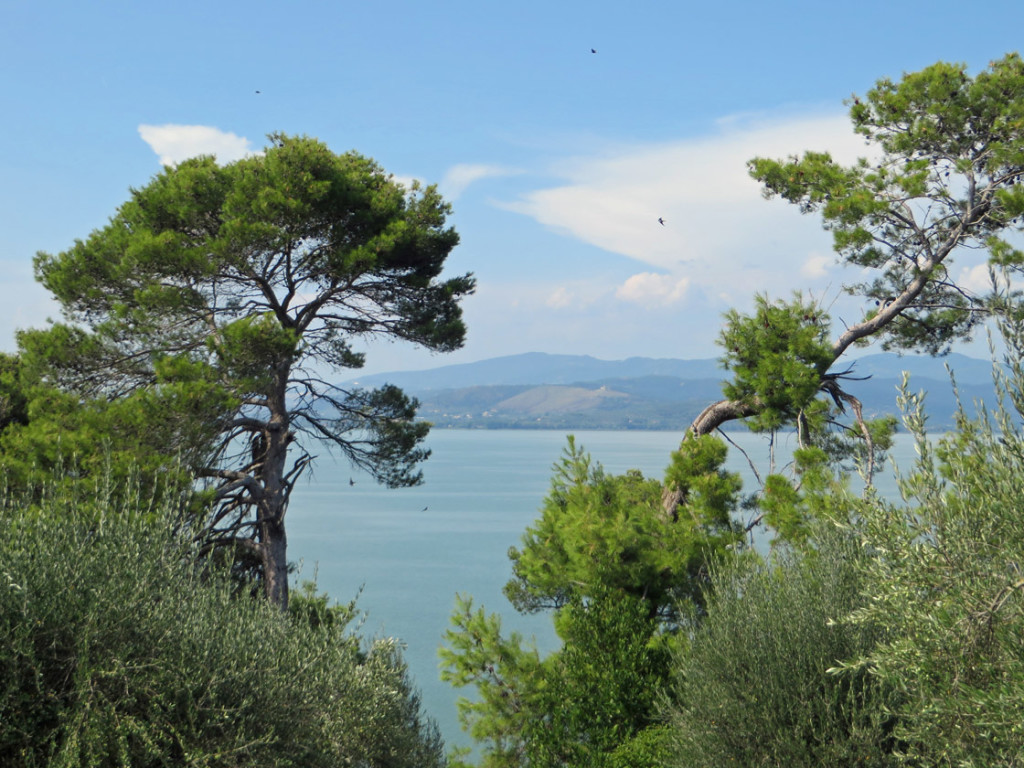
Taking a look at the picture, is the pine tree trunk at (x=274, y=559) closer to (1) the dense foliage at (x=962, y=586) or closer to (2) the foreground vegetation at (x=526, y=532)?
(2) the foreground vegetation at (x=526, y=532)

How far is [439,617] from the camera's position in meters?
36.0

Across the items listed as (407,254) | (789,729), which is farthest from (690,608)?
(407,254)

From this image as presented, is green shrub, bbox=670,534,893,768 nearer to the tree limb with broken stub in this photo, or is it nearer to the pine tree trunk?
the tree limb with broken stub

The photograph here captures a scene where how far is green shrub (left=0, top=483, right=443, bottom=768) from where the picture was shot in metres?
5.12

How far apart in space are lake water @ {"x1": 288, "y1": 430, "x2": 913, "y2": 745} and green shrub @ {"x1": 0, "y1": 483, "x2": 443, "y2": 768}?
3380mm

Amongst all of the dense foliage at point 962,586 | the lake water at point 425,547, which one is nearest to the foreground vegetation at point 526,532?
the dense foliage at point 962,586

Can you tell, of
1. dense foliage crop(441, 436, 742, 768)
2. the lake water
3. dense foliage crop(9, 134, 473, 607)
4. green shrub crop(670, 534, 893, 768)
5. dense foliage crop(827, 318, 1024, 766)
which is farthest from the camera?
the lake water

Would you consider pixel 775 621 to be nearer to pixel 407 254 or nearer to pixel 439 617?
pixel 407 254

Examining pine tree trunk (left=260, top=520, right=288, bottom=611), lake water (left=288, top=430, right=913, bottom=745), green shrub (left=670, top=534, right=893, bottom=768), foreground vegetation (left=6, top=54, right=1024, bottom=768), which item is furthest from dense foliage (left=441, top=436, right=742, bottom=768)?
pine tree trunk (left=260, top=520, right=288, bottom=611)

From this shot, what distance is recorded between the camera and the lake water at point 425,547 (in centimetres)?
3180

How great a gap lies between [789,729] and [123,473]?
8339 mm

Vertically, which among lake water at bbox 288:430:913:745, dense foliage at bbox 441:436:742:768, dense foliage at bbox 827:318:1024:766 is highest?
dense foliage at bbox 827:318:1024:766

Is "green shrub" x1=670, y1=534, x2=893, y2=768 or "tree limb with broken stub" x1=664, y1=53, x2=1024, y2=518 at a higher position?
"tree limb with broken stub" x1=664, y1=53, x2=1024, y2=518

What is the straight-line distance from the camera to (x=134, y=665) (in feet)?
17.9
